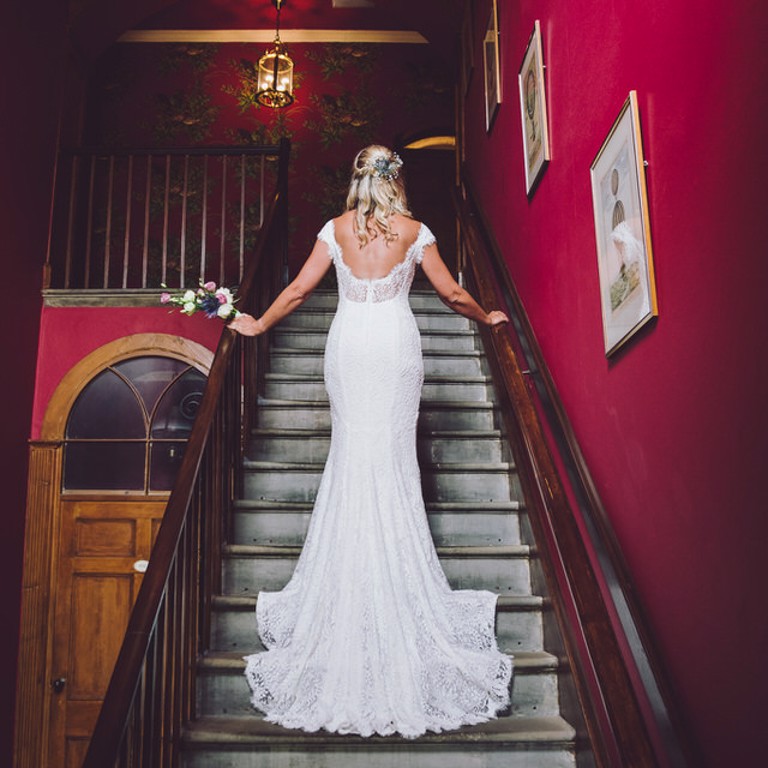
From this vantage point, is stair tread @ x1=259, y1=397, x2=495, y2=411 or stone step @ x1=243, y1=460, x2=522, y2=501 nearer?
stone step @ x1=243, y1=460, x2=522, y2=501

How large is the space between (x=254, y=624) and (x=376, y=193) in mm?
1570

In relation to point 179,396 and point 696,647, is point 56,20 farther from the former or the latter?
point 696,647

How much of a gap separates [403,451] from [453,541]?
0.66m

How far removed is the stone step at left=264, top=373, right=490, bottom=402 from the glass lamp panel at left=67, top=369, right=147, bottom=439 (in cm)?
157

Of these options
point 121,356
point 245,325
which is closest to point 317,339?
point 121,356

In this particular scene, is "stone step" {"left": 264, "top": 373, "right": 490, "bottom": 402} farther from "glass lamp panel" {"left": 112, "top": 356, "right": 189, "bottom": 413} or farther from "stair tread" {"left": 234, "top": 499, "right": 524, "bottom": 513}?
"glass lamp panel" {"left": 112, "top": 356, "right": 189, "bottom": 413}

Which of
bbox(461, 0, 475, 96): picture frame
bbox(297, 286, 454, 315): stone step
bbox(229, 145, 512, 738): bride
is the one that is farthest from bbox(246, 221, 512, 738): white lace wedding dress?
bbox(461, 0, 475, 96): picture frame

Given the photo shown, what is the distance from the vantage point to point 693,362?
1.63m

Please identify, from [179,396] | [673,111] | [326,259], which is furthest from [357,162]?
[179,396]

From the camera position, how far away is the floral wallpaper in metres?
7.14

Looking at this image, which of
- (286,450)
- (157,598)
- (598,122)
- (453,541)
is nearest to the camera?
(157,598)

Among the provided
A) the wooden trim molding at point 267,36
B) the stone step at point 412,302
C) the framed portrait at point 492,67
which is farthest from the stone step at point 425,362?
the wooden trim molding at point 267,36

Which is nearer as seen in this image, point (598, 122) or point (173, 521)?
point (173, 521)

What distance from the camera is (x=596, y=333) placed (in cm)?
240
